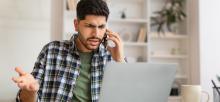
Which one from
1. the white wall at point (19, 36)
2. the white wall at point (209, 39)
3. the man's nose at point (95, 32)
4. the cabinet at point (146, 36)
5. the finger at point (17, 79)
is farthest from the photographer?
the cabinet at point (146, 36)

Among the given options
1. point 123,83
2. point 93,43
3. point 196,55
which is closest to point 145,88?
point 123,83

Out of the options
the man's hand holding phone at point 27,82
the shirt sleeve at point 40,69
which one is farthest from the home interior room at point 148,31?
the man's hand holding phone at point 27,82

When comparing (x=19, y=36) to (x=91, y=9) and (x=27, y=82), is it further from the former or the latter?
(x=27, y=82)

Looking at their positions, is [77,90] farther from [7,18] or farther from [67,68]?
[7,18]

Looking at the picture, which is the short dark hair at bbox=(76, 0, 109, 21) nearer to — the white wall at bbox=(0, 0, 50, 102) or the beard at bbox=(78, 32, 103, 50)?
the beard at bbox=(78, 32, 103, 50)

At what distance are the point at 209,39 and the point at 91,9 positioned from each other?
2115 millimetres

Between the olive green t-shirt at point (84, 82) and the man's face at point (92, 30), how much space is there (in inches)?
5.2

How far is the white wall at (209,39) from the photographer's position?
312 centimetres

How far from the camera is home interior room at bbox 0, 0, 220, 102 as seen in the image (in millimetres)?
2287

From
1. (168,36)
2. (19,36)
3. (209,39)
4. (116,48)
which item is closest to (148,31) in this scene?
(168,36)

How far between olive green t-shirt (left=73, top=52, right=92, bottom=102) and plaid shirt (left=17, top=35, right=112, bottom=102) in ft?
0.06

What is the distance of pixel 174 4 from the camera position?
340 centimetres

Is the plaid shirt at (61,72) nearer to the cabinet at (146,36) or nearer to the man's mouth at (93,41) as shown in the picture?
the man's mouth at (93,41)

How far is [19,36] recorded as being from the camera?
2.25 metres
